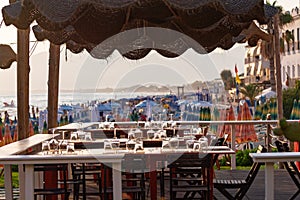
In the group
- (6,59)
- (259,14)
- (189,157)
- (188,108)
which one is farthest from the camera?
(188,108)

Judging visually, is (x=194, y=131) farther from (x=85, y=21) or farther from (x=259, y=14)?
(x=259, y=14)

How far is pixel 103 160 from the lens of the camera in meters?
4.21

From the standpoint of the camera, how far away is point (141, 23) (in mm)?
5816

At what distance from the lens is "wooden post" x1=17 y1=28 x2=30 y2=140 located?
8141 mm

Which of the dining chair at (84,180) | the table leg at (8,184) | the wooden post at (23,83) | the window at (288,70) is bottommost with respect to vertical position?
the dining chair at (84,180)

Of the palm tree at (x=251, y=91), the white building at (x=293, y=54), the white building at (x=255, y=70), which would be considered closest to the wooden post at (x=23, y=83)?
the white building at (x=293, y=54)

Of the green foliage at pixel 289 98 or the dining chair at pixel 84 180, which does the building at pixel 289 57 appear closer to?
the green foliage at pixel 289 98

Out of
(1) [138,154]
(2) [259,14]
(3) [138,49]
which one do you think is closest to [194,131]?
(3) [138,49]

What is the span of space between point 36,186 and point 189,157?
1696 mm

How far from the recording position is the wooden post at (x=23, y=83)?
26.7 feet

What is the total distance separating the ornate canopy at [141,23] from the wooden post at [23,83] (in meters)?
2.00

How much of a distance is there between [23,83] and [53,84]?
2.42 meters

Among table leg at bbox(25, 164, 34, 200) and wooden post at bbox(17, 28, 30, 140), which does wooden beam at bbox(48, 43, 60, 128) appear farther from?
table leg at bbox(25, 164, 34, 200)

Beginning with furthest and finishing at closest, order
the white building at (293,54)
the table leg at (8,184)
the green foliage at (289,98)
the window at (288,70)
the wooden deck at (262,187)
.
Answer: the window at (288,70), the white building at (293,54), the green foliage at (289,98), the wooden deck at (262,187), the table leg at (8,184)
